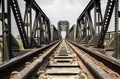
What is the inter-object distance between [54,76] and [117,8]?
408 centimetres

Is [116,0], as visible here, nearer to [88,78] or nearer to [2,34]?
[2,34]

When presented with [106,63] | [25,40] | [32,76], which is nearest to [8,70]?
[32,76]

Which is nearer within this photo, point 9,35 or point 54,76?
point 54,76

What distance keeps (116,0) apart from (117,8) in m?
0.27

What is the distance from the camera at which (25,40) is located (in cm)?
1230

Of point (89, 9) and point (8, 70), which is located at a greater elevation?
point (89, 9)

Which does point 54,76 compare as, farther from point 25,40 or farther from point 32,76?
point 25,40

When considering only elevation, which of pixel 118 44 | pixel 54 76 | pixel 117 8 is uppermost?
pixel 117 8

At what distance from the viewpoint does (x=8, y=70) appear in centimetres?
545

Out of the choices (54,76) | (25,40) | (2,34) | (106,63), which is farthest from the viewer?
(25,40)

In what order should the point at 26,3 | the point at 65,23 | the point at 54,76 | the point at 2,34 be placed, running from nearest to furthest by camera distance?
the point at 54,76 → the point at 2,34 → the point at 26,3 → the point at 65,23

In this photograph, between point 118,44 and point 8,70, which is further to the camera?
point 118,44

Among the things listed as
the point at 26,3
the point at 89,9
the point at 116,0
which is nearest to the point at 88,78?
the point at 116,0

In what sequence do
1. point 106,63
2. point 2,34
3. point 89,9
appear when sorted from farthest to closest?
1. point 89,9
2. point 2,34
3. point 106,63
